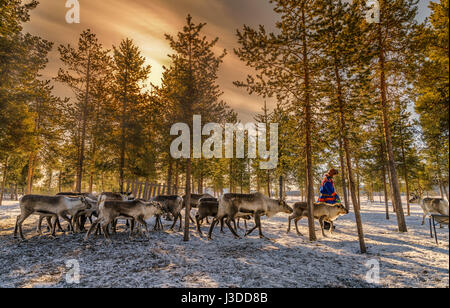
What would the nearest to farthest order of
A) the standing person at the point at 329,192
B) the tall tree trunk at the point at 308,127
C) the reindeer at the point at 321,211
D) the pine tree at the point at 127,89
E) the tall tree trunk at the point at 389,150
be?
the tall tree trunk at the point at 308,127
the tall tree trunk at the point at 389,150
the reindeer at the point at 321,211
the standing person at the point at 329,192
the pine tree at the point at 127,89

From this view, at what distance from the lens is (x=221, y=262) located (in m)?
6.73

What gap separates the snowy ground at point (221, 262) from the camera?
5.11m

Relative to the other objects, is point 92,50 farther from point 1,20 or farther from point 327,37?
point 327,37

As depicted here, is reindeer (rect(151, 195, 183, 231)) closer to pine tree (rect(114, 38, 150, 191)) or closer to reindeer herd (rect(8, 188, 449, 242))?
Answer: reindeer herd (rect(8, 188, 449, 242))

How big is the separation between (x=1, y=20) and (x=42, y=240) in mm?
12201

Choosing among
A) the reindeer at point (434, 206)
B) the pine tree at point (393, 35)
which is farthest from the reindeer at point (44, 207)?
the pine tree at point (393, 35)

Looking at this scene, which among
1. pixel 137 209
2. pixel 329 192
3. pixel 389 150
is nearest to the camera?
pixel 137 209

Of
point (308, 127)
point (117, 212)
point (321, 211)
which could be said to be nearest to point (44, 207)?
point (117, 212)

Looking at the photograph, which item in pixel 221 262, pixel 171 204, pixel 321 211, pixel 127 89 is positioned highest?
pixel 127 89

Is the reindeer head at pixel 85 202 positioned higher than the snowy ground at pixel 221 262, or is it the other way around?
the reindeer head at pixel 85 202

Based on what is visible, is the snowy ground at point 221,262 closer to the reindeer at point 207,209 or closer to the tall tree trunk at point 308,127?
the tall tree trunk at point 308,127

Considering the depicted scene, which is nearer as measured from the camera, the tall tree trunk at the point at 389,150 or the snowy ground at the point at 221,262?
the snowy ground at the point at 221,262

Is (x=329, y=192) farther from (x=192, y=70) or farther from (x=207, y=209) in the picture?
(x=192, y=70)

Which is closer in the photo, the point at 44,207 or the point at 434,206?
the point at 434,206
